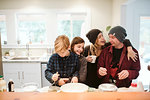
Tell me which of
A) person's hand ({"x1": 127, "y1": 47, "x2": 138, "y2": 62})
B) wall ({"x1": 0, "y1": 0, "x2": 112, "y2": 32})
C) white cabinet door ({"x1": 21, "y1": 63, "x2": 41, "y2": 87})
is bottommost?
white cabinet door ({"x1": 21, "y1": 63, "x2": 41, "y2": 87})

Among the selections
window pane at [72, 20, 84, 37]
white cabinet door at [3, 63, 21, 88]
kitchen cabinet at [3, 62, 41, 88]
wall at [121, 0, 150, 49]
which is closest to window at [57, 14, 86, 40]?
window pane at [72, 20, 84, 37]

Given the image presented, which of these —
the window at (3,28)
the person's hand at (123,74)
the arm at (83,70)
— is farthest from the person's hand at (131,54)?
the window at (3,28)

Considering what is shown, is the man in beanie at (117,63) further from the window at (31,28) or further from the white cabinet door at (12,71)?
the window at (31,28)

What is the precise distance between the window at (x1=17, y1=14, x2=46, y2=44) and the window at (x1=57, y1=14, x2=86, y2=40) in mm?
506

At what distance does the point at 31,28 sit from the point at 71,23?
121cm

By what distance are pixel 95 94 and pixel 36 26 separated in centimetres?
374

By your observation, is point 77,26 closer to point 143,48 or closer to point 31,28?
point 31,28

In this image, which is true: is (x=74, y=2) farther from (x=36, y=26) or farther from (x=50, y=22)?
(x=36, y=26)

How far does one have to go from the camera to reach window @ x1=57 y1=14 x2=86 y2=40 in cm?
379

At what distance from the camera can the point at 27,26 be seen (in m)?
3.93

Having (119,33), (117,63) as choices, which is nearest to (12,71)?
(117,63)

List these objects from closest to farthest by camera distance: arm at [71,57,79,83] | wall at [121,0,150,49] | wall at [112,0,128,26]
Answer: arm at [71,57,79,83], wall at [112,0,128,26], wall at [121,0,150,49]

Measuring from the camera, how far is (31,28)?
3.95m

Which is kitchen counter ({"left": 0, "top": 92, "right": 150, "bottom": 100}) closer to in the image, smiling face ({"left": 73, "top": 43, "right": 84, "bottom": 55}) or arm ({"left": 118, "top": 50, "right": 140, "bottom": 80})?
arm ({"left": 118, "top": 50, "right": 140, "bottom": 80})
